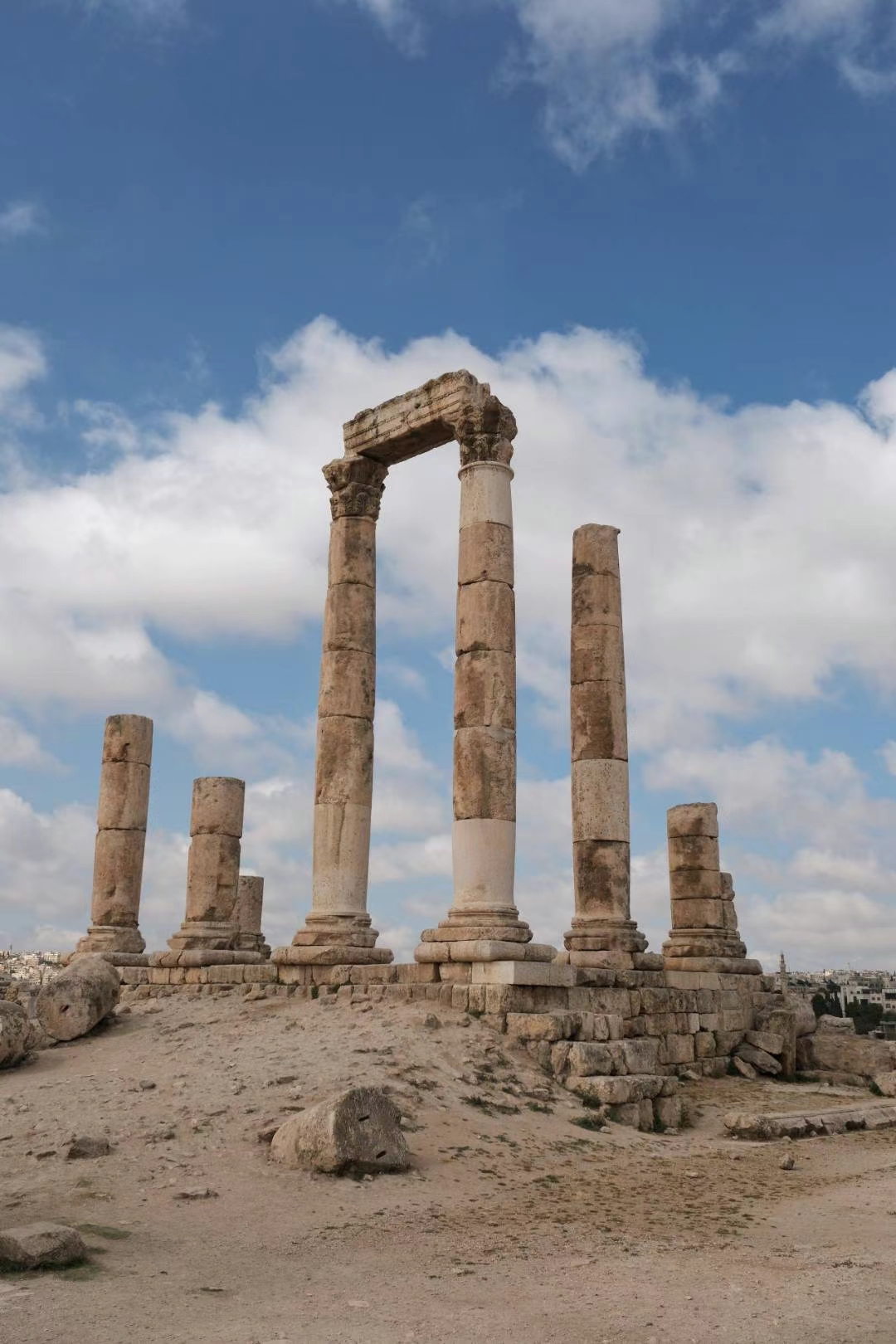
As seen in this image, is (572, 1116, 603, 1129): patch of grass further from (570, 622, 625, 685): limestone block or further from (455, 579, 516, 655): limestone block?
(570, 622, 625, 685): limestone block

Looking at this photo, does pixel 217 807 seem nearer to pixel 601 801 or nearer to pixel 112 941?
pixel 112 941

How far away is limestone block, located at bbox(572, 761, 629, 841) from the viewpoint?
68.1 ft

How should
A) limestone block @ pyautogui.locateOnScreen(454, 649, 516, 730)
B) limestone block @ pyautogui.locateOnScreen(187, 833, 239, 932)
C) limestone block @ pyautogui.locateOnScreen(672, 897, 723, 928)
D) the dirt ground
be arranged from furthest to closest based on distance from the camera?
limestone block @ pyautogui.locateOnScreen(187, 833, 239, 932)
limestone block @ pyautogui.locateOnScreen(672, 897, 723, 928)
limestone block @ pyautogui.locateOnScreen(454, 649, 516, 730)
the dirt ground

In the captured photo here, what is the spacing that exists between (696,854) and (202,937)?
10500 millimetres

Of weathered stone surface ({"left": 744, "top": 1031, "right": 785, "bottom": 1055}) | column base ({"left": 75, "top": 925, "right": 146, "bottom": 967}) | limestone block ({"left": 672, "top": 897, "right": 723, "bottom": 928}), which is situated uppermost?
limestone block ({"left": 672, "top": 897, "right": 723, "bottom": 928})

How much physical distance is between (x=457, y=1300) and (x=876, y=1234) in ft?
13.3

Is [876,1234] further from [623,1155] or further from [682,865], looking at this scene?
[682,865]

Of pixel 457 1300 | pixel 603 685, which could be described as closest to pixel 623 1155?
pixel 457 1300

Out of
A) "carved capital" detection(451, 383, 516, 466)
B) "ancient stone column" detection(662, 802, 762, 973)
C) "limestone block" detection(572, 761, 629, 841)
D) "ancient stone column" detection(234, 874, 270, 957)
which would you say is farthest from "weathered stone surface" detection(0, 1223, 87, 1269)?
"ancient stone column" detection(234, 874, 270, 957)

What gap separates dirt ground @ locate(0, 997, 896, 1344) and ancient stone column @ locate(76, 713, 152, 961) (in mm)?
8546

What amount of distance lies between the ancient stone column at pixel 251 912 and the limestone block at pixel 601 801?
10.9 metres

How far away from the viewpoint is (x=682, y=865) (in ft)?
83.1

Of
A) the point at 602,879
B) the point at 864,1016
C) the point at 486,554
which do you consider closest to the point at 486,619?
the point at 486,554

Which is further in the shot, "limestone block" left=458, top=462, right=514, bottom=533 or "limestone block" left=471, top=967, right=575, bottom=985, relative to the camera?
"limestone block" left=458, top=462, right=514, bottom=533
